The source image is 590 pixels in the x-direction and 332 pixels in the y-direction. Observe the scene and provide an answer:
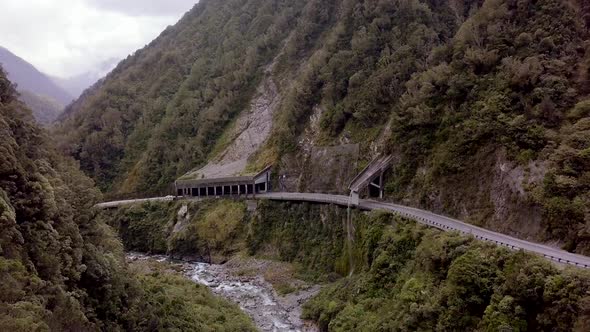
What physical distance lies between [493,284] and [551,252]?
478 cm

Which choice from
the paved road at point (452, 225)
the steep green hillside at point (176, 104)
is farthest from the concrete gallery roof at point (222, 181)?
the steep green hillside at point (176, 104)

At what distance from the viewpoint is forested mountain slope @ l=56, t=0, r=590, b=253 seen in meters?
33.8

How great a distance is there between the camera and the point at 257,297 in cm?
4647

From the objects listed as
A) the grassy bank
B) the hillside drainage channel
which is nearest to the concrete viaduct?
the hillside drainage channel

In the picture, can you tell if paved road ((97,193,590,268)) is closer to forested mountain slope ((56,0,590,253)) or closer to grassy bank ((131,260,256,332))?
forested mountain slope ((56,0,590,253))

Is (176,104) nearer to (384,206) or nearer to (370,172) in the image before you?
(370,172)

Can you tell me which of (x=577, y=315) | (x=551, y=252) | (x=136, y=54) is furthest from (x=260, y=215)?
(x=136, y=54)

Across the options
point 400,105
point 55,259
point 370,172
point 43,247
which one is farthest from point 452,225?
point 43,247

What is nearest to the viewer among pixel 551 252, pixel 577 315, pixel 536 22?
pixel 577 315

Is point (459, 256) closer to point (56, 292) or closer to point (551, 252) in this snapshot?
point (551, 252)

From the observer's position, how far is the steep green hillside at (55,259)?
20.4m

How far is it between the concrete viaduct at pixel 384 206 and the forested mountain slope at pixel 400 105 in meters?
1.11

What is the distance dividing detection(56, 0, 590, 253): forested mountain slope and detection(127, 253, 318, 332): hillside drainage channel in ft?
47.9

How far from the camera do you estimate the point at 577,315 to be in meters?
22.0
